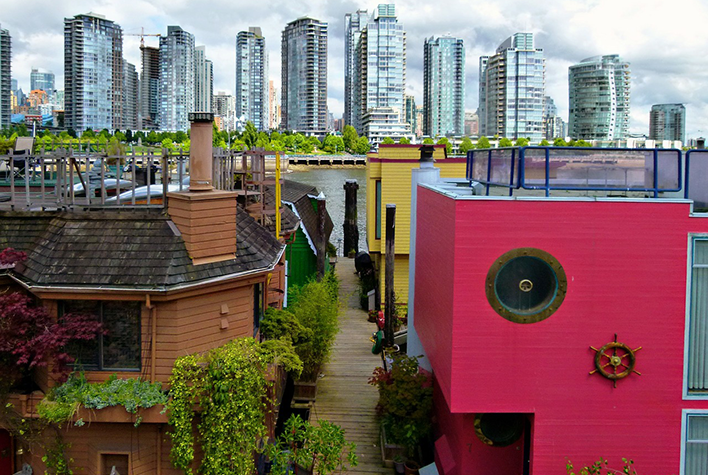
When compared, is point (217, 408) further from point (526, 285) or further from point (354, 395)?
point (354, 395)

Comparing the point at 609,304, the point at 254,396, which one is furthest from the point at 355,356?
the point at 609,304

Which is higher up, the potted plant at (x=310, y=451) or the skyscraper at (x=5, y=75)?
the skyscraper at (x=5, y=75)

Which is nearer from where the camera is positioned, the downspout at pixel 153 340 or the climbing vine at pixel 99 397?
the climbing vine at pixel 99 397

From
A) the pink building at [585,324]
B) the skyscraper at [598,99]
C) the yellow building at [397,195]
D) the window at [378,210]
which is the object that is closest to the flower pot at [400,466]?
the pink building at [585,324]

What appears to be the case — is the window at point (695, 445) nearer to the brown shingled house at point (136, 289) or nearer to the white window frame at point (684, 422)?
the white window frame at point (684, 422)

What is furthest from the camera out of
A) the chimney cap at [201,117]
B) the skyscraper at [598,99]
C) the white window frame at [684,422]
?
the skyscraper at [598,99]

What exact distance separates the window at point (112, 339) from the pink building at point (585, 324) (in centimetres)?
484

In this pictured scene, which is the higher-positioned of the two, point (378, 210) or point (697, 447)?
point (378, 210)

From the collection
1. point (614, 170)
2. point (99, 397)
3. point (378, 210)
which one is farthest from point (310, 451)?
point (378, 210)

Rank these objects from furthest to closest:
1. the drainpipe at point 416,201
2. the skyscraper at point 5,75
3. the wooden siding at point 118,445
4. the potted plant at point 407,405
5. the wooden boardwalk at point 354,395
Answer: the skyscraper at point 5,75 → the drainpipe at point 416,201 → the wooden boardwalk at point 354,395 → the potted plant at point 407,405 → the wooden siding at point 118,445

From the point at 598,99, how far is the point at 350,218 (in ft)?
484

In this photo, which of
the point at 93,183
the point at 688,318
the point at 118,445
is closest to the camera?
the point at 688,318

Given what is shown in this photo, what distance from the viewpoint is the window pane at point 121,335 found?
33.4 ft

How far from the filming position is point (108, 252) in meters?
10.4
